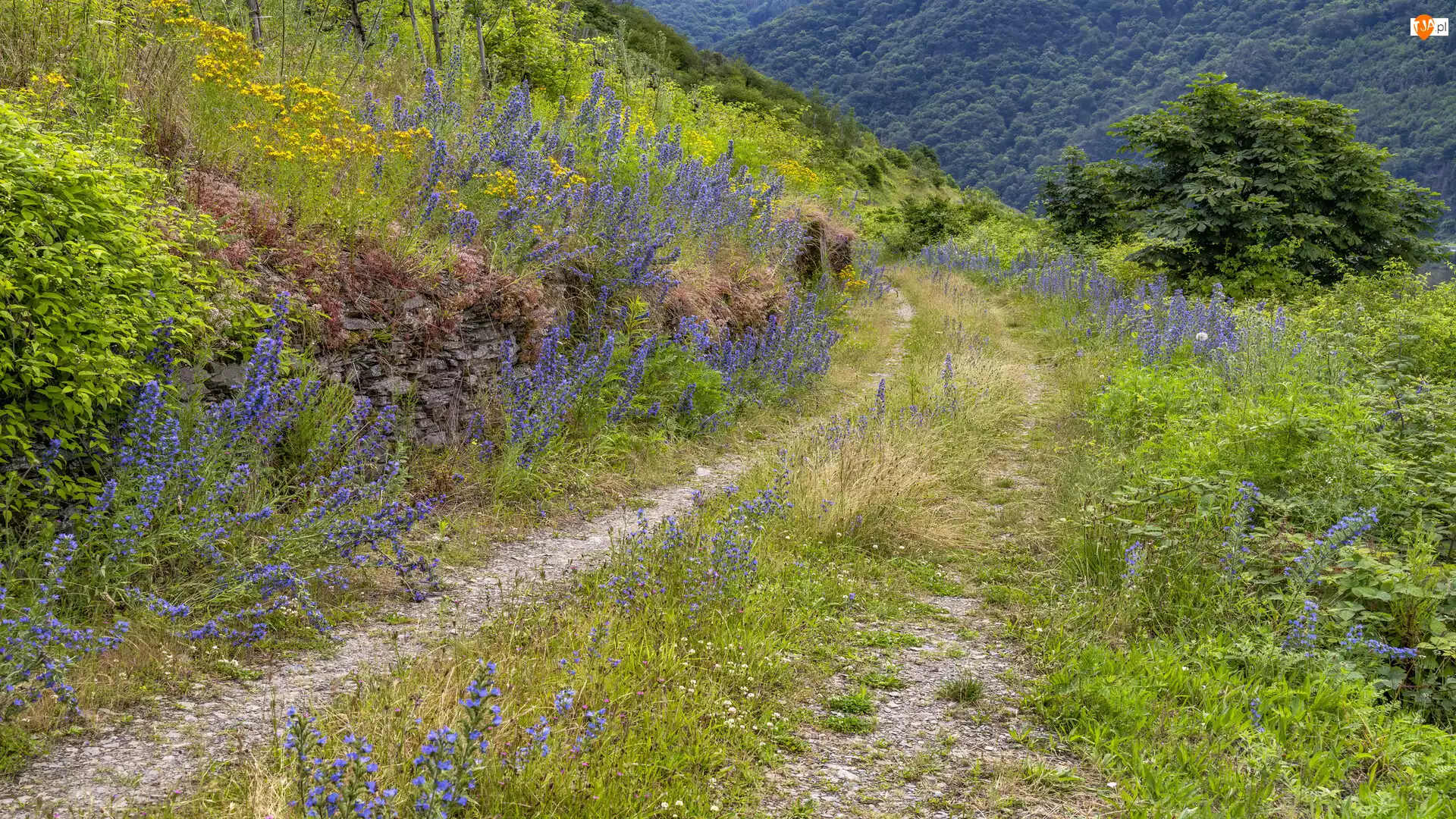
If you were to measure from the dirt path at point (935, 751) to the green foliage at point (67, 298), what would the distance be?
317 cm

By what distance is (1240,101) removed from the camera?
13789 millimetres

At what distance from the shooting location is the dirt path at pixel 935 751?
276 cm

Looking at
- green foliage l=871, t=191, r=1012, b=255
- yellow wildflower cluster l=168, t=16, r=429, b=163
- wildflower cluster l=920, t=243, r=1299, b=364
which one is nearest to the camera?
yellow wildflower cluster l=168, t=16, r=429, b=163

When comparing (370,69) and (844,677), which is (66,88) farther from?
(844,677)

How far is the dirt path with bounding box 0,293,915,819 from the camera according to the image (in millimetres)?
2350

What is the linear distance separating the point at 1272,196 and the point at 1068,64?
120 metres

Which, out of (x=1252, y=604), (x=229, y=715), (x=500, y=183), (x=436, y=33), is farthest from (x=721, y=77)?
(x=229, y=715)

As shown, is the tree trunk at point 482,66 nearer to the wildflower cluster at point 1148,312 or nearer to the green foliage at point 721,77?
the wildflower cluster at point 1148,312

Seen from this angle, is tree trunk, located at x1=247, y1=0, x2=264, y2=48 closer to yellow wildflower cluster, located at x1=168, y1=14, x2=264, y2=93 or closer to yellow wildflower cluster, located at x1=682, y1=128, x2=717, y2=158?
yellow wildflower cluster, located at x1=168, y1=14, x2=264, y2=93

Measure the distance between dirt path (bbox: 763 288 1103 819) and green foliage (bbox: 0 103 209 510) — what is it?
10.4 feet

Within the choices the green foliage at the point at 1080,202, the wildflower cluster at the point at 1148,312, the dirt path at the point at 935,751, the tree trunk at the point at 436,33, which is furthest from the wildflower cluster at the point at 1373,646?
the green foliage at the point at 1080,202

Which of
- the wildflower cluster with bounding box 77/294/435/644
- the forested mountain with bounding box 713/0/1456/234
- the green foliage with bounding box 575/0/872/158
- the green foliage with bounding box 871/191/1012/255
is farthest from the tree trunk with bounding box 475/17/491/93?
the forested mountain with bounding box 713/0/1456/234

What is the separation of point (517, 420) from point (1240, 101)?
14083 mm

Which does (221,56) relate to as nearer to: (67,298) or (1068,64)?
(67,298)
